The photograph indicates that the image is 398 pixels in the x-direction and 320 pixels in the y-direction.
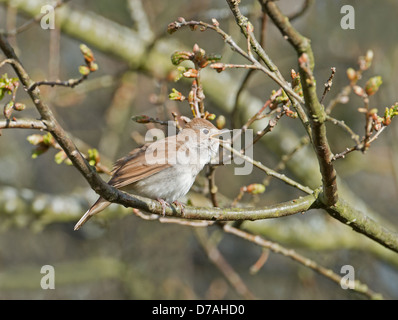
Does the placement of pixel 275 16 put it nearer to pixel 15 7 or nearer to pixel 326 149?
pixel 326 149

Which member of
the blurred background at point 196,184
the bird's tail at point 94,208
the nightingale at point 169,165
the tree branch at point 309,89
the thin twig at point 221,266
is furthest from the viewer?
the blurred background at point 196,184

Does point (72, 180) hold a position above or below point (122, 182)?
above

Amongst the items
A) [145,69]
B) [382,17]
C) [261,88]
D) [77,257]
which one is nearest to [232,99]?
[145,69]

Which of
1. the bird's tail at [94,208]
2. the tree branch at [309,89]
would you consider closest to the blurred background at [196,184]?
the bird's tail at [94,208]

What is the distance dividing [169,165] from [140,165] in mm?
242

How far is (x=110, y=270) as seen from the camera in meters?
7.59

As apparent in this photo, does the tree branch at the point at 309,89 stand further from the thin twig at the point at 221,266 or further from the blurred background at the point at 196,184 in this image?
the thin twig at the point at 221,266

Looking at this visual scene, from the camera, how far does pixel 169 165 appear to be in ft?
12.9

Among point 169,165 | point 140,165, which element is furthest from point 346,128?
point 140,165

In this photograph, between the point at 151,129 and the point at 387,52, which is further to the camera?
the point at 387,52

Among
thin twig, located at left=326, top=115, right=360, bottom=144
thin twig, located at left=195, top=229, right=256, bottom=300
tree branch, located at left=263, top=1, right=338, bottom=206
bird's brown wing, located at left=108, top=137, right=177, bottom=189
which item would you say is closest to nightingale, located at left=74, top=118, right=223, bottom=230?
bird's brown wing, located at left=108, top=137, right=177, bottom=189

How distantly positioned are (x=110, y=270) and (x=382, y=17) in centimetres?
549

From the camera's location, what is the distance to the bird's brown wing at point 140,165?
3874mm

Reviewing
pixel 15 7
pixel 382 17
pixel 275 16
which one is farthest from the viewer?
pixel 382 17
